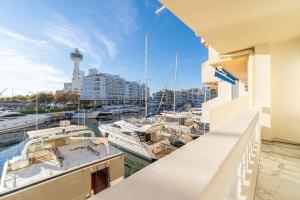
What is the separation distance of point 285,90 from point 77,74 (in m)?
42.6

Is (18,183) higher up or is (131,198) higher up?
(131,198)

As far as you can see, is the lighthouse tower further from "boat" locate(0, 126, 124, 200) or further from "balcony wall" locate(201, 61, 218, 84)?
"balcony wall" locate(201, 61, 218, 84)

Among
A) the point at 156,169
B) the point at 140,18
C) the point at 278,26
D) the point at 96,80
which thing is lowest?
the point at 156,169

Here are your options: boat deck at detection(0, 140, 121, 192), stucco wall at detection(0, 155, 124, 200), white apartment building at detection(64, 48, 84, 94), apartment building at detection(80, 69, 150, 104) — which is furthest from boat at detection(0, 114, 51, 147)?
apartment building at detection(80, 69, 150, 104)

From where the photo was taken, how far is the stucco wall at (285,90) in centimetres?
308

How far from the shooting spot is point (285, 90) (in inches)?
127

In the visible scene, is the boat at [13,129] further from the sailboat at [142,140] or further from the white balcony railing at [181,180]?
the white balcony railing at [181,180]

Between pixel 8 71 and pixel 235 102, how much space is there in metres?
20.7

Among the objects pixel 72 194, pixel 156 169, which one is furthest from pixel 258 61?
pixel 72 194

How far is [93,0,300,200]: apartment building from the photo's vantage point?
38 centimetres

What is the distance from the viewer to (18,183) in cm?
336

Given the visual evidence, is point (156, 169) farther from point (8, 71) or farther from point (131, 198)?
point (8, 71)

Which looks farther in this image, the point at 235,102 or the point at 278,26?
the point at 235,102

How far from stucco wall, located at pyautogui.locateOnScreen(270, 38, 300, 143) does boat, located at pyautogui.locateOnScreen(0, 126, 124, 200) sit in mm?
4864
